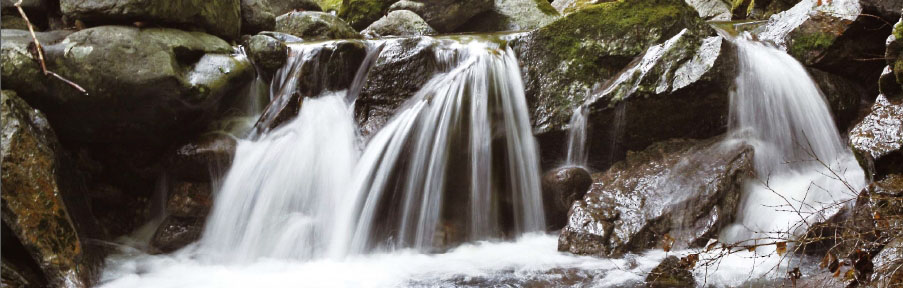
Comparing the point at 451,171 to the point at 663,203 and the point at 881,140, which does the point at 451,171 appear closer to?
the point at 663,203

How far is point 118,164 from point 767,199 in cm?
654

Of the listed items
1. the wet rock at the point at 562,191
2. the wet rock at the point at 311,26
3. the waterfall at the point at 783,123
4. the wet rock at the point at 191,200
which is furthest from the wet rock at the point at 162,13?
the waterfall at the point at 783,123

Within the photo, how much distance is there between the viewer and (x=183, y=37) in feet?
20.0

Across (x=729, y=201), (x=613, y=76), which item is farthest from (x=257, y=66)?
(x=729, y=201)

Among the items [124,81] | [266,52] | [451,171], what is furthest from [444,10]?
[124,81]

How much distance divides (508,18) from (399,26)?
2.21 m

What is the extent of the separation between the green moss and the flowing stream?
18 cm

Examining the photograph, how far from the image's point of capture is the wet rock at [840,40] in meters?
6.36

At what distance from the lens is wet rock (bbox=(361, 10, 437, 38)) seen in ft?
35.1

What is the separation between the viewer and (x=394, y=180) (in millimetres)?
5934

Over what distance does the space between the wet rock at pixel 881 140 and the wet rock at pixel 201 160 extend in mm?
5926

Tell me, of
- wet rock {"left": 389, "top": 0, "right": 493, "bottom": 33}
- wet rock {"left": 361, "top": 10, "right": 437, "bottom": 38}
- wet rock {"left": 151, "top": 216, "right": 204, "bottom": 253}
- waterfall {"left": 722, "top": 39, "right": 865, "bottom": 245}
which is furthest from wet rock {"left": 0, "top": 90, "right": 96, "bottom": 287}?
wet rock {"left": 389, "top": 0, "right": 493, "bottom": 33}

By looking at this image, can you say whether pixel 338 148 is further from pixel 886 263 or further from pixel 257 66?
pixel 886 263

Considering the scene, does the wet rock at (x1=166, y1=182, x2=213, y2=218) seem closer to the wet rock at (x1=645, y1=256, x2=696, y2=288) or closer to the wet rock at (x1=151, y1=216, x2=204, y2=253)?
the wet rock at (x1=151, y1=216, x2=204, y2=253)
